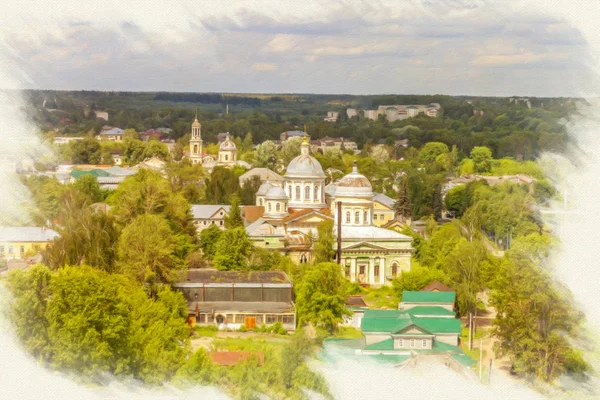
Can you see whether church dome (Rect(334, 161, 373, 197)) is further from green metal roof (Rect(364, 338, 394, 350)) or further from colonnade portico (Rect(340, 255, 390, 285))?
green metal roof (Rect(364, 338, 394, 350))

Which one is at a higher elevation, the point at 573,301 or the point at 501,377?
the point at 573,301

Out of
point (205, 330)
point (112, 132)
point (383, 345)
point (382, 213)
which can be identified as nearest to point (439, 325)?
point (383, 345)

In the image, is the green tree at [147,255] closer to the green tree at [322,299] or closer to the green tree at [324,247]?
the green tree at [322,299]

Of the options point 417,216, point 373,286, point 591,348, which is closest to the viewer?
point 591,348

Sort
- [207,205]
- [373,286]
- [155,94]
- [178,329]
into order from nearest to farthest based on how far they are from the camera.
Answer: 1. [178,329]
2. [373,286]
3. [207,205]
4. [155,94]

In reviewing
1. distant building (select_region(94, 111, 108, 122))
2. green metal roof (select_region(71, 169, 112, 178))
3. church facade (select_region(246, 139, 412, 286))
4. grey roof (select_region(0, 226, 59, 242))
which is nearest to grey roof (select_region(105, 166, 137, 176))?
green metal roof (select_region(71, 169, 112, 178))

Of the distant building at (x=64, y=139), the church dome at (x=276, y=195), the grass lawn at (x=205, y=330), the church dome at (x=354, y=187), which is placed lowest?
the grass lawn at (x=205, y=330)

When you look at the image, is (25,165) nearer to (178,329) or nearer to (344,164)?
(344,164)

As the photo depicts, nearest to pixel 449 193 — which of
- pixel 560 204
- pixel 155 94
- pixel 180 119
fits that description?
pixel 560 204

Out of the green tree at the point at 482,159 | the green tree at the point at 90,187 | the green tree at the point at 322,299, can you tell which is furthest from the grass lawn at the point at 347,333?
the green tree at the point at 482,159
